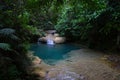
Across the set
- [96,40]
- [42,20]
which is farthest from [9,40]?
[42,20]

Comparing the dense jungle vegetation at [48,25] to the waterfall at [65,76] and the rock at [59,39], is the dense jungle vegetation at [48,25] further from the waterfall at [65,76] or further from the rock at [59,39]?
the waterfall at [65,76]

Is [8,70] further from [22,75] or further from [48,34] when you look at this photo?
[48,34]

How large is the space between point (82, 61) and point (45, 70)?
7.17 ft

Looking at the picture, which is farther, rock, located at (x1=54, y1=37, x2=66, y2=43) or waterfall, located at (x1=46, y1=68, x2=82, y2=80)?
rock, located at (x1=54, y1=37, x2=66, y2=43)

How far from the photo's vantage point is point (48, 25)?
65.2ft

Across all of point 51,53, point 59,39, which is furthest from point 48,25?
point 51,53

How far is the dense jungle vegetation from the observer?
18.0ft

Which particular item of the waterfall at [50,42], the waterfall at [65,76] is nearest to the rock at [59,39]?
the waterfall at [50,42]

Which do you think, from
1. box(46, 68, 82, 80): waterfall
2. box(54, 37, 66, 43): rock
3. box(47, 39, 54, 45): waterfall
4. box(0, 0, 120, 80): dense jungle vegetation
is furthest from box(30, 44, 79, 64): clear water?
box(47, 39, 54, 45): waterfall

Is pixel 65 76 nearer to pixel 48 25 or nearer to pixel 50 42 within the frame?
pixel 50 42

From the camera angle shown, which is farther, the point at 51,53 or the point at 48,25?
the point at 48,25

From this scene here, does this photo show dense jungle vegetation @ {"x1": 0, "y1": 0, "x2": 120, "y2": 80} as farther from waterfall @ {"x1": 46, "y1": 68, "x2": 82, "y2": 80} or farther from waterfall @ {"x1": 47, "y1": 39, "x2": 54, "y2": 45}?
waterfall @ {"x1": 47, "y1": 39, "x2": 54, "y2": 45}

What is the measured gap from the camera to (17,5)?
23.7ft

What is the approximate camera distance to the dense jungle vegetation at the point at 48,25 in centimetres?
548
